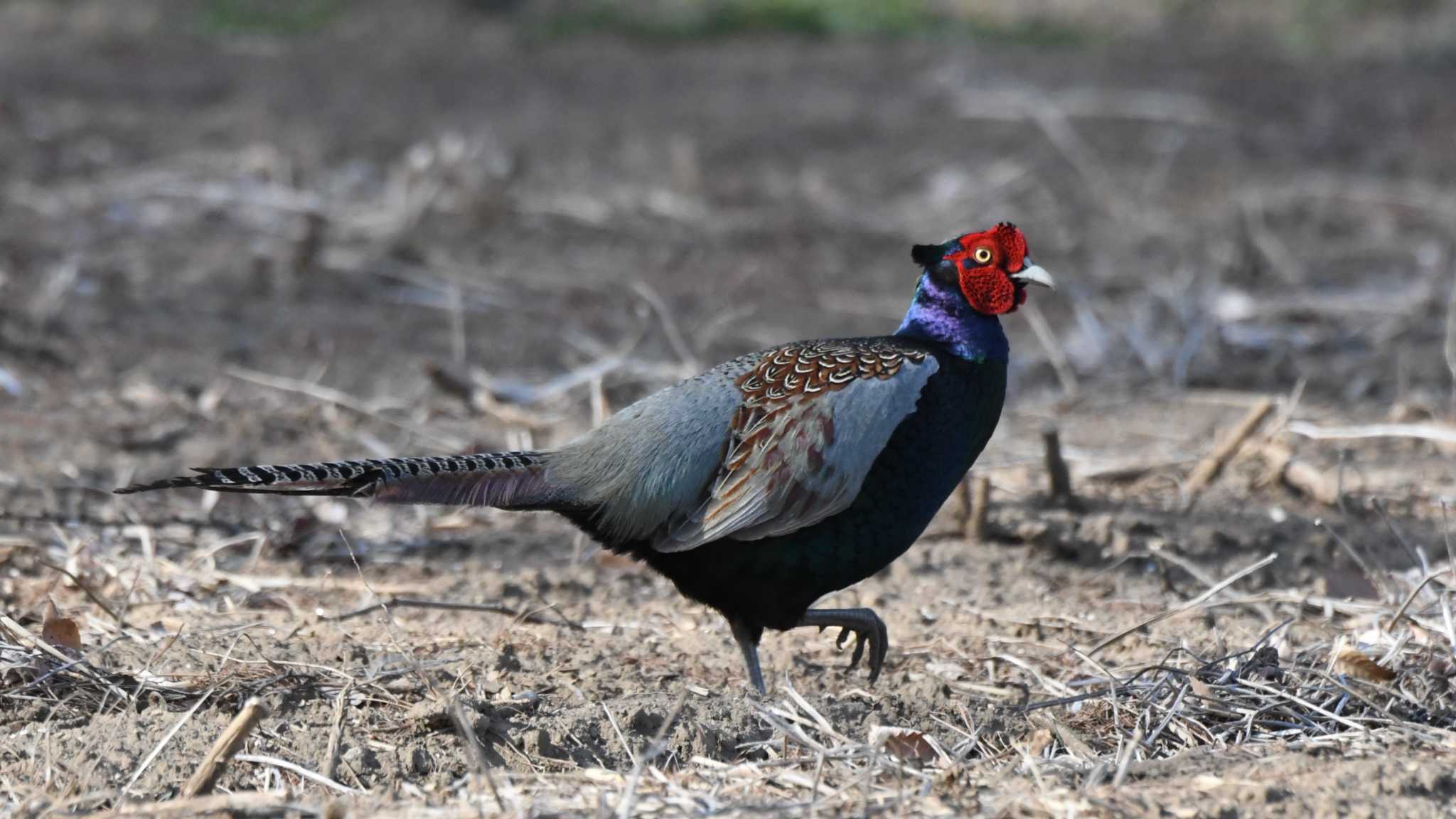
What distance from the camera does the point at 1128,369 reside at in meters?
6.90

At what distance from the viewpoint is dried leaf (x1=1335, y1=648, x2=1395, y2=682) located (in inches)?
141

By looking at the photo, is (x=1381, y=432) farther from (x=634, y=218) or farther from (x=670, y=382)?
(x=634, y=218)

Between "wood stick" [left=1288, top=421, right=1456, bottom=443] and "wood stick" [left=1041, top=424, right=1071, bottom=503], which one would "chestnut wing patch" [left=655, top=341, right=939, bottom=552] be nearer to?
"wood stick" [left=1041, top=424, right=1071, bottom=503]

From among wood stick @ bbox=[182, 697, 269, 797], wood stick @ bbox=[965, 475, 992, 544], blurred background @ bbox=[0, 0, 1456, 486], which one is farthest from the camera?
blurred background @ bbox=[0, 0, 1456, 486]

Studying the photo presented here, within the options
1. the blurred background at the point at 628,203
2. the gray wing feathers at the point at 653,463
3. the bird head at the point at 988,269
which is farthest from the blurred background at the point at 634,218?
the bird head at the point at 988,269

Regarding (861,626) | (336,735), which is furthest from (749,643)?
(336,735)

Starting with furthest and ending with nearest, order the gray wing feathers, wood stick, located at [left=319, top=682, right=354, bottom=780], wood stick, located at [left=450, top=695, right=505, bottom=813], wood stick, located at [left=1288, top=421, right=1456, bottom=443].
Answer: wood stick, located at [left=1288, top=421, right=1456, bottom=443]
the gray wing feathers
wood stick, located at [left=319, top=682, right=354, bottom=780]
wood stick, located at [left=450, top=695, right=505, bottom=813]

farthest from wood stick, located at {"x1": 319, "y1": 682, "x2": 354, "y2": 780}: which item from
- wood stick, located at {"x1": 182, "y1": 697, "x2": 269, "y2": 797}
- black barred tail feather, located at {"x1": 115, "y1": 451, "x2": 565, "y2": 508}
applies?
black barred tail feather, located at {"x1": 115, "y1": 451, "x2": 565, "y2": 508}

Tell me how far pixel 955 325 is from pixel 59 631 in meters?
2.10

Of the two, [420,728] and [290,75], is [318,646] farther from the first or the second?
[290,75]

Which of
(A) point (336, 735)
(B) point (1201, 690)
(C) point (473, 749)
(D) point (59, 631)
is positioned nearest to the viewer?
(C) point (473, 749)

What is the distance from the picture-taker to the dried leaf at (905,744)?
3184mm

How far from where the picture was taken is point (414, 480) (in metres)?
3.56

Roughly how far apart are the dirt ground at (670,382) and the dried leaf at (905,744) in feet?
0.04
